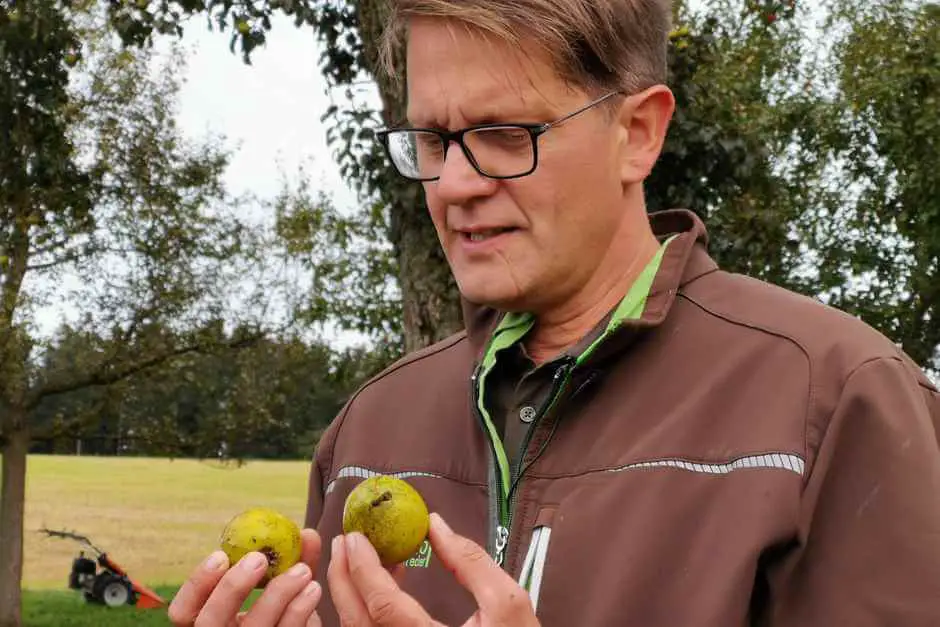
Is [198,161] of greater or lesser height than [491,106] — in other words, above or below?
above

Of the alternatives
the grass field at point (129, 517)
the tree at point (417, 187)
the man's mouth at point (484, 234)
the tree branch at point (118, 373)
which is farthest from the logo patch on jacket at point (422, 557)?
the grass field at point (129, 517)

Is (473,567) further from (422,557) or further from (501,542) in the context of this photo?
(422,557)

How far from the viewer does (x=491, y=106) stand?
6.91 ft

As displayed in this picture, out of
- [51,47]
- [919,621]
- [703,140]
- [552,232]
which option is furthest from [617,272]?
[51,47]

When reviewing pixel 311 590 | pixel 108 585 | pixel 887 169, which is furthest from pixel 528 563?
pixel 108 585

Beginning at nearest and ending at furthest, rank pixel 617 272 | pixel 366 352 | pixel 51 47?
pixel 617 272 < pixel 51 47 < pixel 366 352

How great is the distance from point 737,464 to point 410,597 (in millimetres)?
602

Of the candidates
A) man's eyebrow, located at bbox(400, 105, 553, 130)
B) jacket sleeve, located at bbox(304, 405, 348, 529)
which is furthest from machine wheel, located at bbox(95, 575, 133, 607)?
man's eyebrow, located at bbox(400, 105, 553, 130)

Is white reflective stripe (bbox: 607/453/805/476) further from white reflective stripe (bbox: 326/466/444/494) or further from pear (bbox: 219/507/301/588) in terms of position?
pear (bbox: 219/507/301/588)

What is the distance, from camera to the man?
1833 millimetres

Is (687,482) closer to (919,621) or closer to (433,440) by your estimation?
(919,621)

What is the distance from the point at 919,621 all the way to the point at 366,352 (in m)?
13.0

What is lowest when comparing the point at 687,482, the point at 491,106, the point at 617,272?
the point at 687,482

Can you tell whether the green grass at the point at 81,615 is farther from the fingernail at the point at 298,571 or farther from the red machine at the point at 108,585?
the fingernail at the point at 298,571
